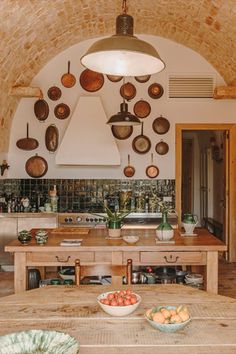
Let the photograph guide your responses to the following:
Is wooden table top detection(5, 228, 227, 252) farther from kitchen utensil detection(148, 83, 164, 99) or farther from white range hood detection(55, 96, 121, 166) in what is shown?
kitchen utensil detection(148, 83, 164, 99)

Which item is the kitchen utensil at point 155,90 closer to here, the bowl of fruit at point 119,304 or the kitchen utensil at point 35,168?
the kitchen utensil at point 35,168

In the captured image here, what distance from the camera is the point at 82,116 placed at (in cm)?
641

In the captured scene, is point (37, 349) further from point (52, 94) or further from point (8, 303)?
point (52, 94)

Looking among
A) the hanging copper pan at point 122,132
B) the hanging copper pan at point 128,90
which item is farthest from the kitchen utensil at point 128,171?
the hanging copper pan at point 128,90

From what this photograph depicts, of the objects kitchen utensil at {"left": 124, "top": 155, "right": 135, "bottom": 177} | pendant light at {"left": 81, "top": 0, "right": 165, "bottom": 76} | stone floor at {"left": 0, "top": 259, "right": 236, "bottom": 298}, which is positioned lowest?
stone floor at {"left": 0, "top": 259, "right": 236, "bottom": 298}

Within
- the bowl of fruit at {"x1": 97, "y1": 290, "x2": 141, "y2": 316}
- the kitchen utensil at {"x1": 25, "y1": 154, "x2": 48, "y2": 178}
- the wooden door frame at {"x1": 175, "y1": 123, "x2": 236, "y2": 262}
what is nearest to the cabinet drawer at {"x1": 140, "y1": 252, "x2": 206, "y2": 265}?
the bowl of fruit at {"x1": 97, "y1": 290, "x2": 141, "y2": 316}

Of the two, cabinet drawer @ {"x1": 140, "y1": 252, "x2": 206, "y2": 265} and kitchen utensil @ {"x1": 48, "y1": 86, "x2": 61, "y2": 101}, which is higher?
kitchen utensil @ {"x1": 48, "y1": 86, "x2": 61, "y2": 101}

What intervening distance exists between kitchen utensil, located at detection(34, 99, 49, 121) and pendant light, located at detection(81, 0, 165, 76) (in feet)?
14.1

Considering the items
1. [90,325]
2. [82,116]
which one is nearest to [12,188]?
[82,116]

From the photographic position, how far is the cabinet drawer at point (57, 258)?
3521 millimetres

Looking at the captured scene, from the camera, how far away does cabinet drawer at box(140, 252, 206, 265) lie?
352cm

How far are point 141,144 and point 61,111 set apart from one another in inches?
54.8

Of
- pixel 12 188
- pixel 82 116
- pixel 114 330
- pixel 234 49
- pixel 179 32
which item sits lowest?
pixel 114 330

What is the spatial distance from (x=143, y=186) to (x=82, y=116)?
148cm
